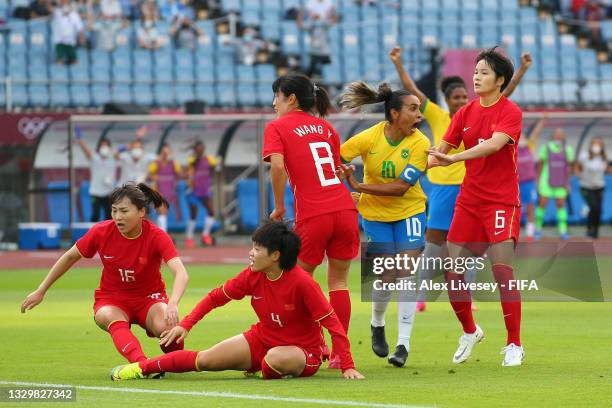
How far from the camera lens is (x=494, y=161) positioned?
31.7 ft

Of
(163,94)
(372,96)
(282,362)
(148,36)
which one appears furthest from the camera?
(148,36)

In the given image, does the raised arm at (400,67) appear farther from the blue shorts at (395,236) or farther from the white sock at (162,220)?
the white sock at (162,220)

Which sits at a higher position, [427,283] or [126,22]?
[126,22]

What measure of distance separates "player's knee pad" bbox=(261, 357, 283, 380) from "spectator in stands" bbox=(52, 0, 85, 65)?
842 inches

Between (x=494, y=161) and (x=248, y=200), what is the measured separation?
1729 centimetres

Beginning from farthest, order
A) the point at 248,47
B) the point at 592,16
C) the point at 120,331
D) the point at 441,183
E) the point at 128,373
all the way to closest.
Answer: the point at 592,16, the point at 248,47, the point at 441,183, the point at 120,331, the point at 128,373

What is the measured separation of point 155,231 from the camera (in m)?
9.34

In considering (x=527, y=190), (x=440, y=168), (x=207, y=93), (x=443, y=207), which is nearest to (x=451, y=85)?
(x=440, y=168)

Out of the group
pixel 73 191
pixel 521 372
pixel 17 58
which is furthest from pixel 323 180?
pixel 17 58

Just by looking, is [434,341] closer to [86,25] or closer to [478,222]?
[478,222]

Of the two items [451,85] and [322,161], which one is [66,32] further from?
[322,161]

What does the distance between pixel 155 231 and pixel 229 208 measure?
57.9 feet

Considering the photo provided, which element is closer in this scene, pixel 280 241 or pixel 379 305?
pixel 280 241

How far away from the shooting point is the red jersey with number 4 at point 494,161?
377 inches
